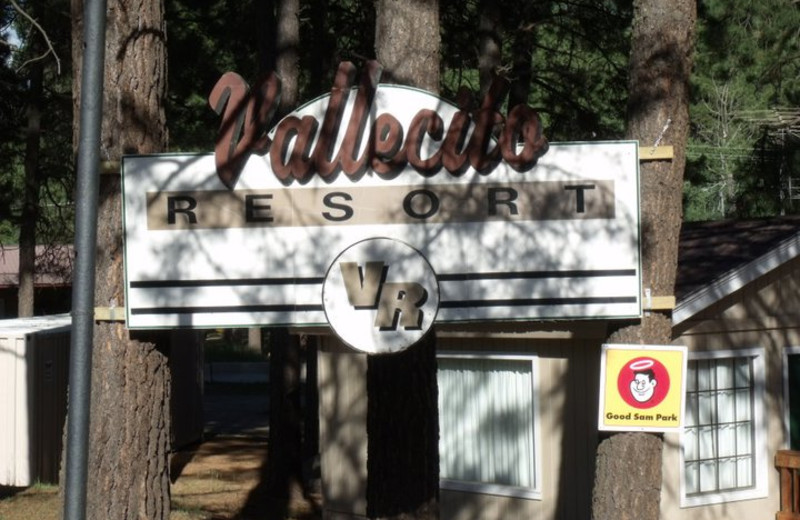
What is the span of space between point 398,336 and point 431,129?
120 centimetres

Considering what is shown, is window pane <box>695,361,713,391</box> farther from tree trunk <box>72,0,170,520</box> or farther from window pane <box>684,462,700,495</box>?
tree trunk <box>72,0,170,520</box>

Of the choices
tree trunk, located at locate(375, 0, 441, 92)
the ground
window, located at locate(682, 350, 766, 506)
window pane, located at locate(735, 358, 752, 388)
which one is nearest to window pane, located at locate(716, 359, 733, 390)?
window, located at locate(682, 350, 766, 506)

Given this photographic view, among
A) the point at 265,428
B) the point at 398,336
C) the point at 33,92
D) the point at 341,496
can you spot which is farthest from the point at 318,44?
the point at 398,336

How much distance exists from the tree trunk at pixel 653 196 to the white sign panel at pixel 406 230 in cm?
61

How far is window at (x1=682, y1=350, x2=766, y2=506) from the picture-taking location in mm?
12430

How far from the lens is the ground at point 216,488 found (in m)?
14.8

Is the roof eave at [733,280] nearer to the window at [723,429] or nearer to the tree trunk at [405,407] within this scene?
the window at [723,429]

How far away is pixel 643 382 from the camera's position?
6.96 meters

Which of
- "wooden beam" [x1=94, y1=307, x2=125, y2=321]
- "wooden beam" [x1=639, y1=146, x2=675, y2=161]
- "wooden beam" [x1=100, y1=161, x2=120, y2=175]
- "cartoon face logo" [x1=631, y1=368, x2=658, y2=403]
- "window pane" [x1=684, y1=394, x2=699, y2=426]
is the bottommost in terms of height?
"window pane" [x1=684, y1=394, x2=699, y2=426]

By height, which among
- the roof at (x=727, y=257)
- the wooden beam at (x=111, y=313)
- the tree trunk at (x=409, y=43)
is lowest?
the wooden beam at (x=111, y=313)

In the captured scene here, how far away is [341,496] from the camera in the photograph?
14.5m

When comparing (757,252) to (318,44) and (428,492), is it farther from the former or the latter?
(318,44)

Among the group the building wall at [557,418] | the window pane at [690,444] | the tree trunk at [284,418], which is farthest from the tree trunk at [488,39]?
the window pane at [690,444]

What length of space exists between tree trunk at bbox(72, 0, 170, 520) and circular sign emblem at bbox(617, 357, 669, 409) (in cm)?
269
